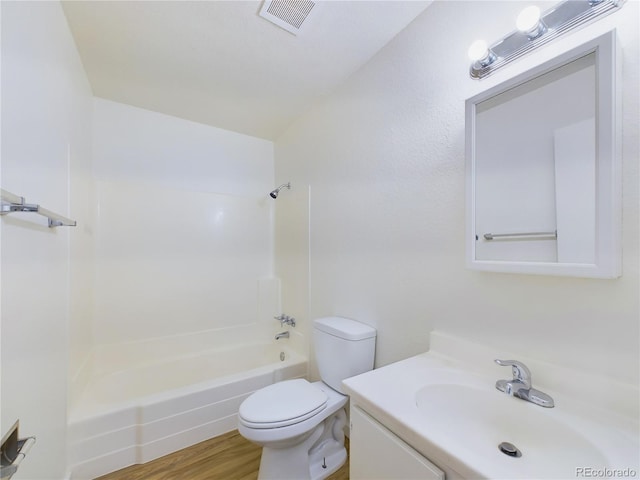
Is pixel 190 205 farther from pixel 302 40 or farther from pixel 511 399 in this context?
pixel 511 399

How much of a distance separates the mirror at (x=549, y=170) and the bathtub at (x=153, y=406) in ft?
5.74

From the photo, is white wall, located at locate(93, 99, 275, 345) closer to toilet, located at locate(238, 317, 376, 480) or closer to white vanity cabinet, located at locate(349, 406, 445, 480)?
toilet, located at locate(238, 317, 376, 480)

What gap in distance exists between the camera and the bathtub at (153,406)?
151cm

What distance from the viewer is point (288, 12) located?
1.33 metres

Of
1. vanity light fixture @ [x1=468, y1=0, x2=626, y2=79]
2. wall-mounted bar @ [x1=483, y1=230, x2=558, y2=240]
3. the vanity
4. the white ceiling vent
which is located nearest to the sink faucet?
the vanity

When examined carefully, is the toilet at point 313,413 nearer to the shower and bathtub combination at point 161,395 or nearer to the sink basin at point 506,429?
the shower and bathtub combination at point 161,395

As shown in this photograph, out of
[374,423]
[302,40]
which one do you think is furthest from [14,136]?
[374,423]

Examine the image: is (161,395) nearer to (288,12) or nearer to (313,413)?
(313,413)

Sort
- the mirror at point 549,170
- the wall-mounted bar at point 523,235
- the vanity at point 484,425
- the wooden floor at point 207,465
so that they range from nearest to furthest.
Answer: the vanity at point 484,425, the mirror at point 549,170, the wall-mounted bar at point 523,235, the wooden floor at point 207,465

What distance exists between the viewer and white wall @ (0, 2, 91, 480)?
0.86m

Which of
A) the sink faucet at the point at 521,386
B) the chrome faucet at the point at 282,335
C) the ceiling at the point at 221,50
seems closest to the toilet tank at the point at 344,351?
the sink faucet at the point at 521,386

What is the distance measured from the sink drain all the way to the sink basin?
0.04 feet

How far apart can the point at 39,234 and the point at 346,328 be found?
1471mm

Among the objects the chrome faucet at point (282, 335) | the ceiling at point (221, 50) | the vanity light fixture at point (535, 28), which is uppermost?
the ceiling at point (221, 50)
